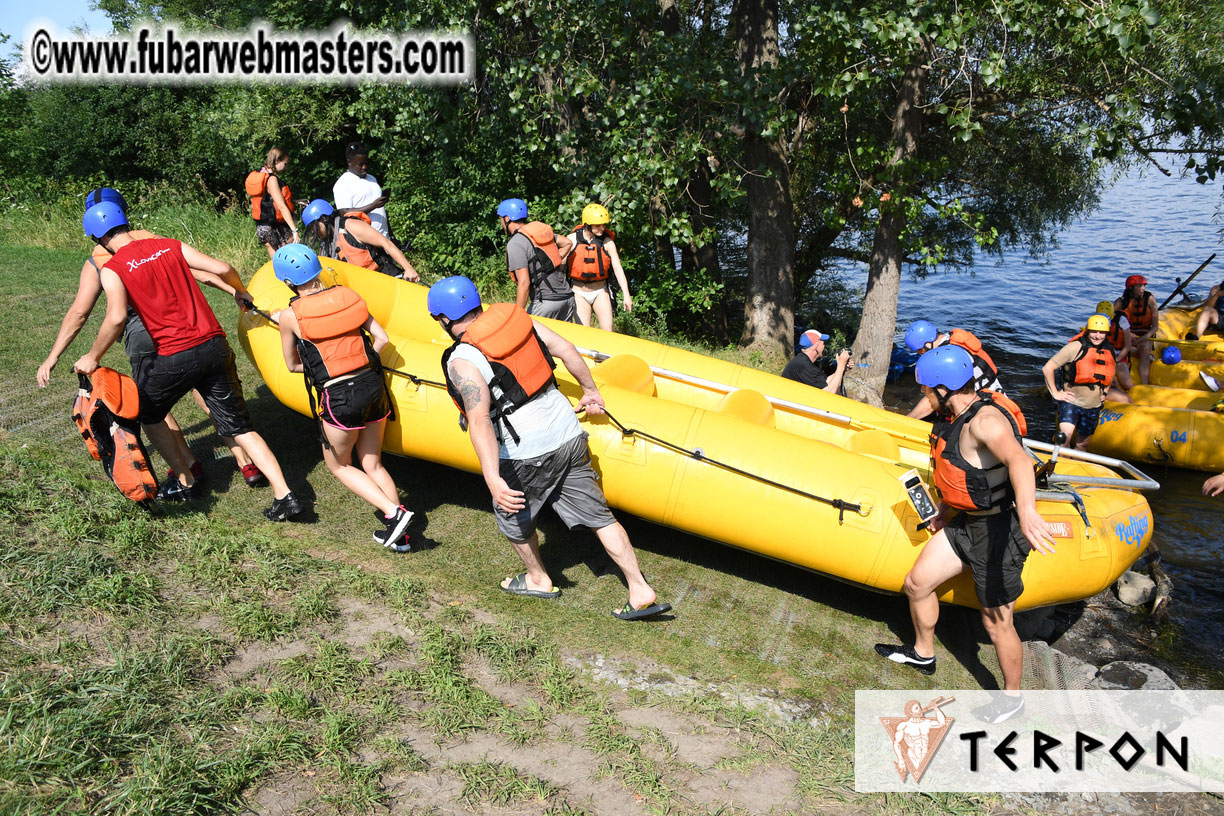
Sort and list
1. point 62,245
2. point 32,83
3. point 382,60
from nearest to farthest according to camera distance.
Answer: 1. point 382,60
2. point 62,245
3. point 32,83

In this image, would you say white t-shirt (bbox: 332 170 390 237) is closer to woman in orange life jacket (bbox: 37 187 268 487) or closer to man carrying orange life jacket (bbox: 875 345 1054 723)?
woman in orange life jacket (bbox: 37 187 268 487)

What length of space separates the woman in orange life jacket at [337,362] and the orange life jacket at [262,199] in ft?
12.4

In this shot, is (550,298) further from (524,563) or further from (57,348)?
(57,348)

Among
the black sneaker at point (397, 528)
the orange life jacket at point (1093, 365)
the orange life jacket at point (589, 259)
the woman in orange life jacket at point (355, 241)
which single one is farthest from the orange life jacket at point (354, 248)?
the orange life jacket at point (1093, 365)

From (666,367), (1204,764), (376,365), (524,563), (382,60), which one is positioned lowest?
(1204,764)

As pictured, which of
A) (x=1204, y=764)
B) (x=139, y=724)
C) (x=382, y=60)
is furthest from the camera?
(x=382, y=60)

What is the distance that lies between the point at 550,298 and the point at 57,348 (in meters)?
3.56

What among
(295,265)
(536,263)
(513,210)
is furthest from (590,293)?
(295,265)

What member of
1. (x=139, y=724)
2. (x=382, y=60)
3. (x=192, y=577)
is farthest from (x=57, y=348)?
(x=382, y=60)

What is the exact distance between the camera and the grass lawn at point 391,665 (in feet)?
10.2

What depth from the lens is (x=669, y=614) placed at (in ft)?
14.7

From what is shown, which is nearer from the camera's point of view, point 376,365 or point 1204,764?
point 1204,764

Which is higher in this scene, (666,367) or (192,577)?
(666,367)

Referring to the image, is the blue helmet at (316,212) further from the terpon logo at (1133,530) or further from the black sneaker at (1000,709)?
the terpon logo at (1133,530)
